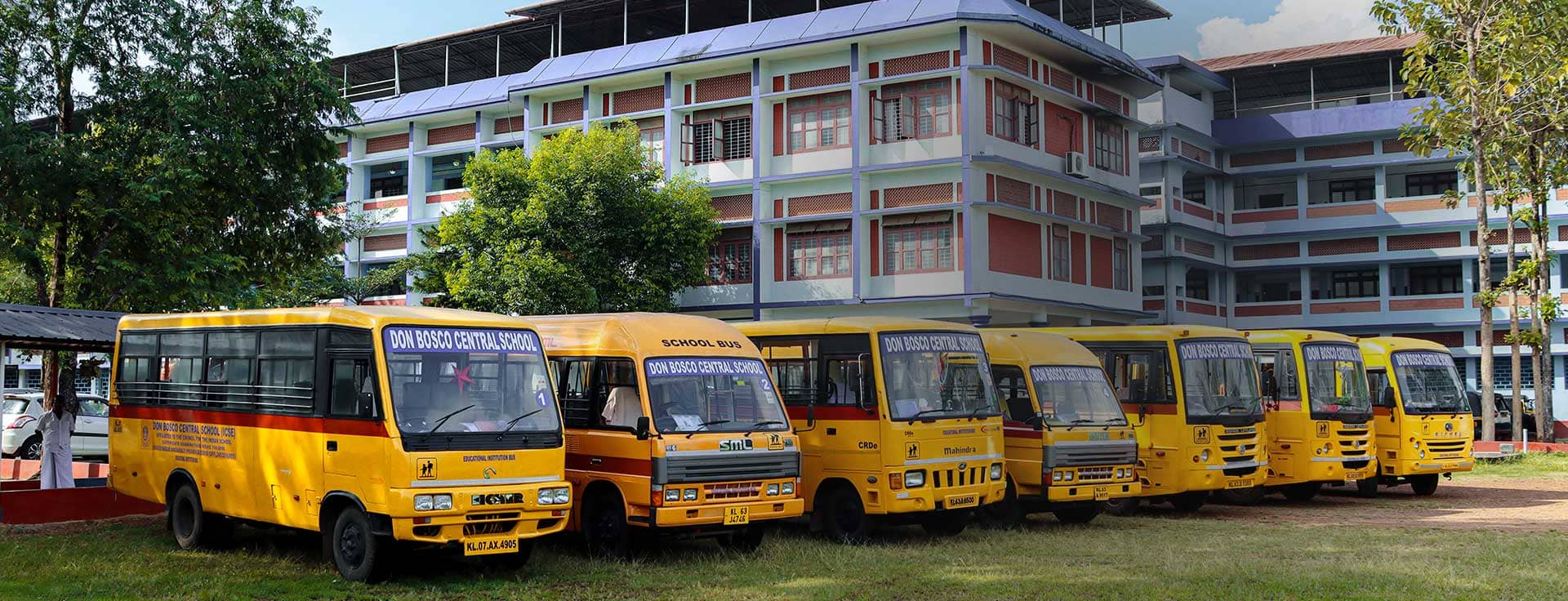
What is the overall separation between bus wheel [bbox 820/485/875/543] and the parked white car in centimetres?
1732

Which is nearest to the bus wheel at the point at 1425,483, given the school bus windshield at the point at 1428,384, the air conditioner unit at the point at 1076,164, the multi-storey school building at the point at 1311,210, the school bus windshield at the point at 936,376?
the school bus windshield at the point at 1428,384

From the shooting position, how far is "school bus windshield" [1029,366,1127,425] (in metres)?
17.5

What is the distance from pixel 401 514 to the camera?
11.8 m

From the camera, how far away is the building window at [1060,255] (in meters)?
36.9

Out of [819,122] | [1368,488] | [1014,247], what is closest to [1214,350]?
[1368,488]

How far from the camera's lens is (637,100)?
3866 centimetres

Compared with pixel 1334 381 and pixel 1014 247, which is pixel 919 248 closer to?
pixel 1014 247

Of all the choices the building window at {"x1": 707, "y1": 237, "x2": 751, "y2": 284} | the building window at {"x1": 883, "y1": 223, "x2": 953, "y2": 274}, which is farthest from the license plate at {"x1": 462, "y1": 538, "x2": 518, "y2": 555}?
the building window at {"x1": 707, "y1": 237, "x2": 751, "y2": 284}

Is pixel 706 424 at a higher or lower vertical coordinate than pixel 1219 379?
lower

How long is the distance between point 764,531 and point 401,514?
6127mm

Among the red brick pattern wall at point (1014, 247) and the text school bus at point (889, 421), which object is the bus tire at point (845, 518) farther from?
the red brick pattern wall at point (1014, 247)

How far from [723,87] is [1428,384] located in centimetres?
2054

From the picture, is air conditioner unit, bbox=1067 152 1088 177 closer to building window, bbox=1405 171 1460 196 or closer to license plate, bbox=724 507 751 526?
building window, bbox=1405 171 1460 196

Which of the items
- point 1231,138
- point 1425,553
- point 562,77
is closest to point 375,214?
point 562,77
